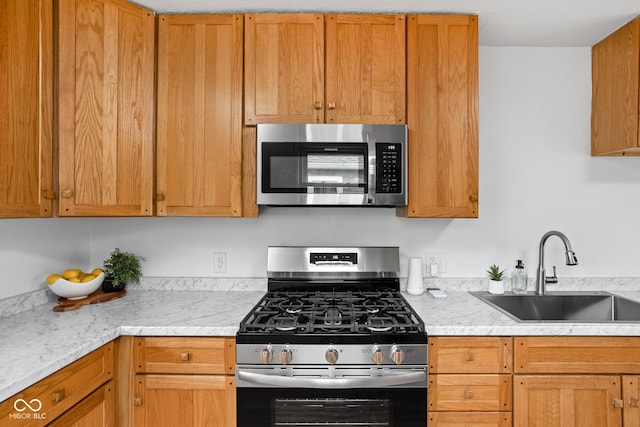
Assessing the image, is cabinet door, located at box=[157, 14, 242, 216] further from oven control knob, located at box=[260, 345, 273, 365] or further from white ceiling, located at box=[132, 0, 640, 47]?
oven control knob, located at box=[260, 345, 273, 365]

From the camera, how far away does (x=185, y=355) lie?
1.52 m

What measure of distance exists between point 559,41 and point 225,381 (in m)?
2.47

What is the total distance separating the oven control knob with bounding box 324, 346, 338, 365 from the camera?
4.81ft

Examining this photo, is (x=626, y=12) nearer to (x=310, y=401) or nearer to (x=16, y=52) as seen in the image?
(x=310, y=401)

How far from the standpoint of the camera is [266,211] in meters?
2.21

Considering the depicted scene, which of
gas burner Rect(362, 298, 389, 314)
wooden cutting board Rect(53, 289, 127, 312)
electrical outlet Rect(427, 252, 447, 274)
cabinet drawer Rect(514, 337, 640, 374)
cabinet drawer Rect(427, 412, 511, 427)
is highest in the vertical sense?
electrical outlet Rect(427, 252, 447, 274)

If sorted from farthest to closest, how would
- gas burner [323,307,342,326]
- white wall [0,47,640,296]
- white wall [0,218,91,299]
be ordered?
white wall [0,47,640,296] → white wall [0,218,91,299] → gas burner [323,307,342,326]

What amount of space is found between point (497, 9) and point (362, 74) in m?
0.72

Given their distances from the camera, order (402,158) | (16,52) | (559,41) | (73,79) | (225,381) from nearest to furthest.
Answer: (16,52) < (225,381) < (73,79) < (402,158) < (559,41)

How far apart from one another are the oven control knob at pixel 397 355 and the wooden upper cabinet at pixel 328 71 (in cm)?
106

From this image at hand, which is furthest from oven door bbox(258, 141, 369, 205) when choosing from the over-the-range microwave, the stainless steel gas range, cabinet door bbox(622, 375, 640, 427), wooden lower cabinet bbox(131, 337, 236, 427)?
cabinet door bbox(622, 375, 640, 427)

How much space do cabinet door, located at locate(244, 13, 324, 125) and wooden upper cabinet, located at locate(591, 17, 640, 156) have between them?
1526mm

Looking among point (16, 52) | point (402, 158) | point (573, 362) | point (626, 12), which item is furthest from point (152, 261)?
point (626, 12)

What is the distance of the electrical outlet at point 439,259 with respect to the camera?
2203mm
